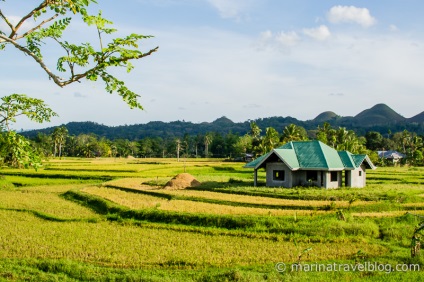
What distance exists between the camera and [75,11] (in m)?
4.38

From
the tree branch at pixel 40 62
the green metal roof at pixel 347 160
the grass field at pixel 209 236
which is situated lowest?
the grass field at pixel 209 236

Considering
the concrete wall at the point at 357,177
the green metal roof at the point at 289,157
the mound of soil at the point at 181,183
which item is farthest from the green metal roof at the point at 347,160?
the mound of soil at the point at 181,183

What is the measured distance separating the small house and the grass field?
3804 mm

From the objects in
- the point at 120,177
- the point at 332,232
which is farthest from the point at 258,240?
the point at 120,177

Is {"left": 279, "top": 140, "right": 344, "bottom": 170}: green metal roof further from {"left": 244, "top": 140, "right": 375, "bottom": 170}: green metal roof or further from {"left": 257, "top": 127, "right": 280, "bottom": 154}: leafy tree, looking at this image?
{"left": 257, "top": 127, "right": 280, "bottom": 154}: leafy tree

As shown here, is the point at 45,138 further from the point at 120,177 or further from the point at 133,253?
the point at 133,253

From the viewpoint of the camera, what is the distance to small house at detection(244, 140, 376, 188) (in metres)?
30.7

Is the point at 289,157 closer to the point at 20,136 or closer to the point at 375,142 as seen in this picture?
the point at 20,136

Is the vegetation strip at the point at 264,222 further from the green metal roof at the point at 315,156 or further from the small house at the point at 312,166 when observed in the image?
the small house at the point at 312,166

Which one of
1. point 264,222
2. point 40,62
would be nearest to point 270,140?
point 264,222

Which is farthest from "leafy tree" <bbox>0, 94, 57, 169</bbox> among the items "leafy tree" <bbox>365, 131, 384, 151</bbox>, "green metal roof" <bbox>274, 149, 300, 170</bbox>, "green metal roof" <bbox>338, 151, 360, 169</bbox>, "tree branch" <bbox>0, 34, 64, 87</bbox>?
"leafy tree" <bbox>365, 131, 384, 151</bbox>

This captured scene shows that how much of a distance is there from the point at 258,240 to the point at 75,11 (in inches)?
514

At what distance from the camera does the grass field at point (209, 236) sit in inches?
459

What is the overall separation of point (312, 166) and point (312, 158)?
1.26 m
